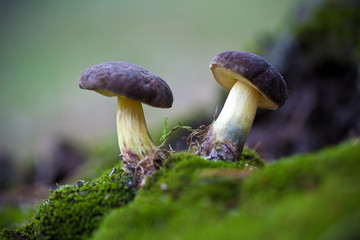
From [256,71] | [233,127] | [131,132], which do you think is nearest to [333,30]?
[256,71]

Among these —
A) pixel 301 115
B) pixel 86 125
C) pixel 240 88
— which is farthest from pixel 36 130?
pixel 240 88

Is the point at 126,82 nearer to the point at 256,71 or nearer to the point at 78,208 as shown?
the point at 78,208

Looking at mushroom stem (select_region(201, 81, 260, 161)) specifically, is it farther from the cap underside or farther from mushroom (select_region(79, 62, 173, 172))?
mushroom (select_region(79, 62, 173, 172))

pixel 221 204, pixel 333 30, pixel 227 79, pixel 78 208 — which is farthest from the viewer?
pixel 333 30

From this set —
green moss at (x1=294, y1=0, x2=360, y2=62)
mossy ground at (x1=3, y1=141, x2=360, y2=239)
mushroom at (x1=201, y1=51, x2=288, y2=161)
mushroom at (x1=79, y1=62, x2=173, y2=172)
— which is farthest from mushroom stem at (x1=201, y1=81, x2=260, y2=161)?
green moss at (x1=294, y1=0, x2=360, y2=62)

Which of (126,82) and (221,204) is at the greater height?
(126,82)

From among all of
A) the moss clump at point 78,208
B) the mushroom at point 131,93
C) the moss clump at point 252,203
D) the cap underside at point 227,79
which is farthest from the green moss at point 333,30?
the moss clump at point 78,208

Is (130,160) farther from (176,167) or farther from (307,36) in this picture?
(307,36)
